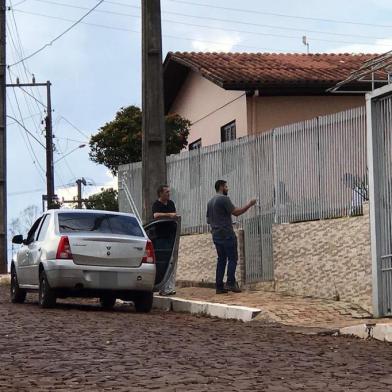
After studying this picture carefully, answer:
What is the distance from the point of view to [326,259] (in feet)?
48.8

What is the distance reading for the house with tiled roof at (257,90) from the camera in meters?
23.5

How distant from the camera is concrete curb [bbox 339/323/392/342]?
35.6ft

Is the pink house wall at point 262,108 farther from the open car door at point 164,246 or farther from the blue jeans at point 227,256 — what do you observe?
the blue jeans at point 227,256

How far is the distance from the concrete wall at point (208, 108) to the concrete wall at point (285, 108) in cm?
26

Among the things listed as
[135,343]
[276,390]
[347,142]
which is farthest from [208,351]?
[347,142]

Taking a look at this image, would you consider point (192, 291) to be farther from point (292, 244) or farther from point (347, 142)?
point (347, 142)

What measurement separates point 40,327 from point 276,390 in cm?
517

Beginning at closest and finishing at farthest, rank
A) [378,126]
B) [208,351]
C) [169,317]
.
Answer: [208,351] < [378,126] < [169,317]

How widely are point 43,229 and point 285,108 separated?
9.43m

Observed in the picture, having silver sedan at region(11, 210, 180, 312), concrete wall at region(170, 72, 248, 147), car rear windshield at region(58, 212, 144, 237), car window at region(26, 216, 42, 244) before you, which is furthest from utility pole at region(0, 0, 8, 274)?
car rear windshield at region(58, 212, 144, 237)

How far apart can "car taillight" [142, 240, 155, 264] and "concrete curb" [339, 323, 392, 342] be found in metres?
4.31

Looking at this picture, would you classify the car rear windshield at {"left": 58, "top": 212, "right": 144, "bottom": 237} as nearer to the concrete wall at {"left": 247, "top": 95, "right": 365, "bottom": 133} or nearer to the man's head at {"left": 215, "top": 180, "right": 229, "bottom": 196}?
the man's head at {"left": 215, "top": 180, "right": 229, "bottom": 196}

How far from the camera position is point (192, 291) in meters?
18.0

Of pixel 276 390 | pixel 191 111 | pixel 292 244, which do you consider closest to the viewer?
pixel 276 390
